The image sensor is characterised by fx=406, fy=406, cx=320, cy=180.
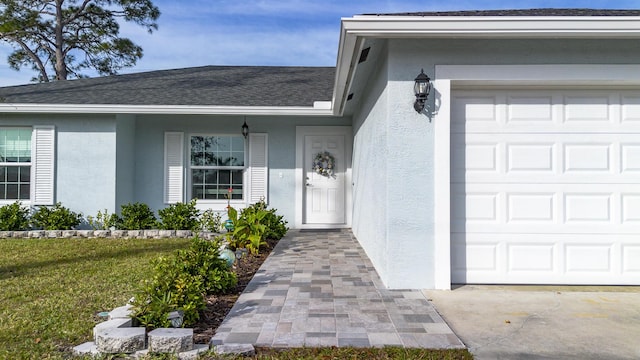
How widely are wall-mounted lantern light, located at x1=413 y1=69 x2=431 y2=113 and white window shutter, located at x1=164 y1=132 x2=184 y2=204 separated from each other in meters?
6.27

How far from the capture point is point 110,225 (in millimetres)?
8352

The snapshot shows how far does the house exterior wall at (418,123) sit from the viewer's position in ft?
14.3

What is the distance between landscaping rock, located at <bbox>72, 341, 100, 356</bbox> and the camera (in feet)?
9.07

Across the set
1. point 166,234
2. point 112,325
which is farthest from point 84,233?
point 112,325

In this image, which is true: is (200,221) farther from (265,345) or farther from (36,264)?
(265,345)

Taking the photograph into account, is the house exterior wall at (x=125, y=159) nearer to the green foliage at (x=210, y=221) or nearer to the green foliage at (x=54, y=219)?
the green foliage at (x=54, y=219)

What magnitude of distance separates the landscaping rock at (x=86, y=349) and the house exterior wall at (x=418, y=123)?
9.03 ft

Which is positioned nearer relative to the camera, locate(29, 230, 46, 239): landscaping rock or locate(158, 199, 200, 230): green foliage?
locate(29, 230, 46, 239): landscaping rock

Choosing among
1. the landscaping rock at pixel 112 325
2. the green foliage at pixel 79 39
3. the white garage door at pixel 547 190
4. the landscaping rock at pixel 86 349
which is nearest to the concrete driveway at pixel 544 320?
the white garage door at pixel 547 190

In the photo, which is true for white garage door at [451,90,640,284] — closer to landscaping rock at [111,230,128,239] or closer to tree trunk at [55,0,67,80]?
landscaping rock at [111,230,128,239]

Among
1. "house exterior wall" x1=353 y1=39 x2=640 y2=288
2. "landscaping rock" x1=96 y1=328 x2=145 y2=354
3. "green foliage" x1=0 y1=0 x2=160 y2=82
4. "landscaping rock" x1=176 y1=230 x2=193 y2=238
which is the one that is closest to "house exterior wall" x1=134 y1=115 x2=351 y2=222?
"landscaping rock" x1=176 y1=230 x2=193 y2=238

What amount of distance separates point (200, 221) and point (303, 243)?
108 inches

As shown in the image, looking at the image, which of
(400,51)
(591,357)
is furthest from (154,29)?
(591,357)

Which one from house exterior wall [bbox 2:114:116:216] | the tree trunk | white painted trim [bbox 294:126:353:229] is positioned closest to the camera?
house exterior wall [bbox 2:114:116:216]
